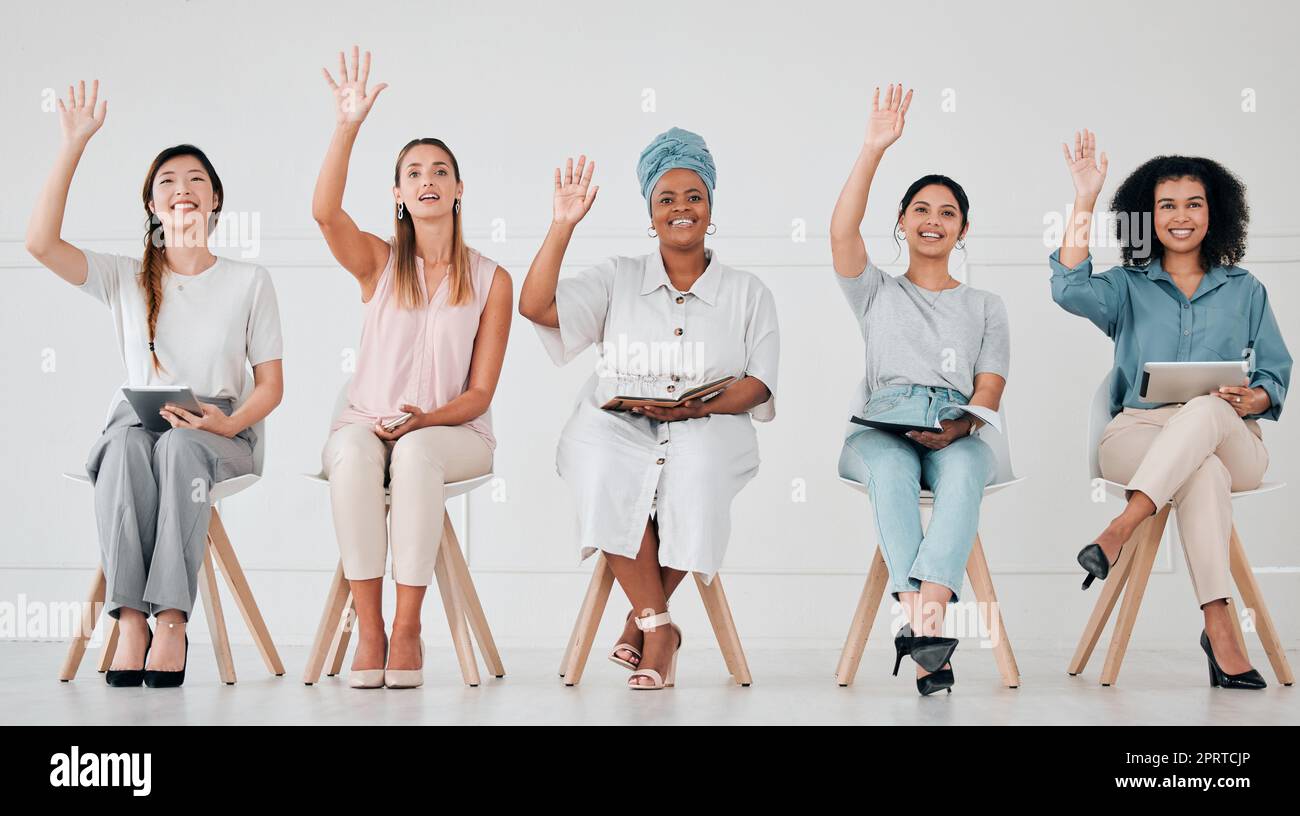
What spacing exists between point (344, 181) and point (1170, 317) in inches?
77.1

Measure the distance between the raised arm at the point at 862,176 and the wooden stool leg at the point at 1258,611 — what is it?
107cm

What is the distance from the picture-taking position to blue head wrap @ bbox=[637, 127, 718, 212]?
112 inches

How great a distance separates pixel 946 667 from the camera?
2461 mm

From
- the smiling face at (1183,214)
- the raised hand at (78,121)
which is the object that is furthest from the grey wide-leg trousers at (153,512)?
the smiling face at (1183,214)

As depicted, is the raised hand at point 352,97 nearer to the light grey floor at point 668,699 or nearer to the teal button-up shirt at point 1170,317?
the light grey floor at point 668,699

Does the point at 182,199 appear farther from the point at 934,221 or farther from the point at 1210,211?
the point at 1210,211

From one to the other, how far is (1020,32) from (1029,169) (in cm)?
44

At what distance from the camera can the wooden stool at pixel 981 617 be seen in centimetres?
262

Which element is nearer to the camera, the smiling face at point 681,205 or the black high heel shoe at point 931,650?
the black high heel shoe at point 931,650

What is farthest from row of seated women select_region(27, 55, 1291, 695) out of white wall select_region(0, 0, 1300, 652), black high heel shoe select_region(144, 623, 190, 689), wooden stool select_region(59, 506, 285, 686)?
white wall select_region(0, 0, 1300, 652)

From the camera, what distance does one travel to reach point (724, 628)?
2691 millimetres

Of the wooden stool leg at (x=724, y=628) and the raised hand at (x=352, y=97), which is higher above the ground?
the raised hand at (x=352, y=97)

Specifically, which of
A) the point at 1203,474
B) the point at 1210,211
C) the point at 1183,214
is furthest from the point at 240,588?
the point at 1210,211

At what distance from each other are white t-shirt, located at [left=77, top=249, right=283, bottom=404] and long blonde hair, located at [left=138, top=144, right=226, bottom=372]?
14 mm
